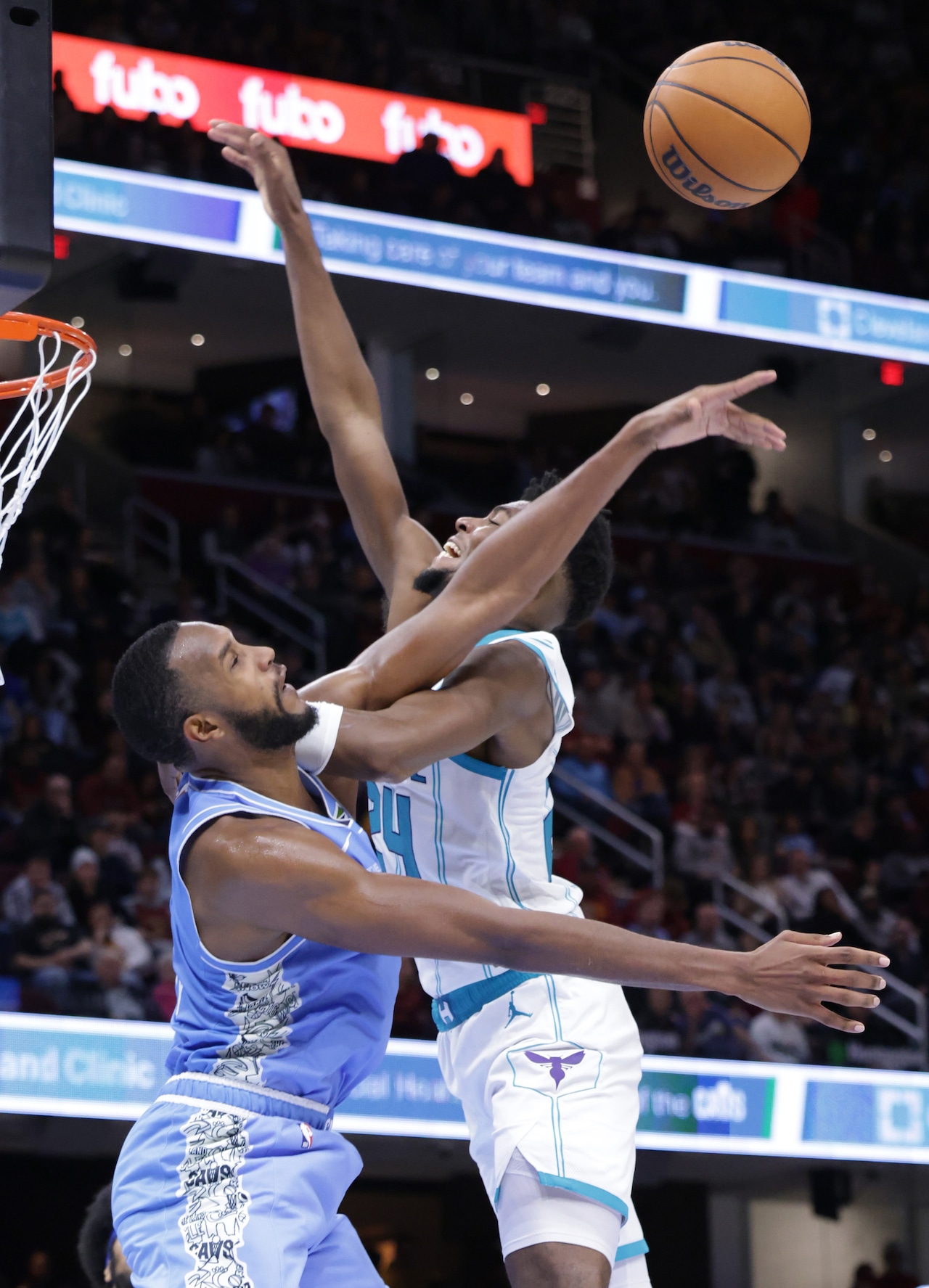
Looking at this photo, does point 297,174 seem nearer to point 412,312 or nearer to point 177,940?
point 412,312

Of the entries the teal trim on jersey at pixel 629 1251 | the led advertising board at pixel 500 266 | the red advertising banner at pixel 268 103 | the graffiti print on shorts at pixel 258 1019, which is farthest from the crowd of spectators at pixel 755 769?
the graffiti print on shorts at pixel 258 1019

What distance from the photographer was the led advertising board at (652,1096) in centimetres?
661

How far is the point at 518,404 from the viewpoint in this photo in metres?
15.8

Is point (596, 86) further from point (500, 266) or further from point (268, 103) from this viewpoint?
point (500, 266)

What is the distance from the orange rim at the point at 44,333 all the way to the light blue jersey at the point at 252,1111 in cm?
118

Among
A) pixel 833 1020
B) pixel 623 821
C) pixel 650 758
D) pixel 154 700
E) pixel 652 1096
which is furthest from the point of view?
pixel 650 758

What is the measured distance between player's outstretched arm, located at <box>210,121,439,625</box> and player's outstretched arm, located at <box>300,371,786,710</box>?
2.16 feet

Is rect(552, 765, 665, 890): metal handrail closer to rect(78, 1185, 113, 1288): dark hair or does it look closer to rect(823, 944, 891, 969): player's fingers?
rect(78, 1185, 113, 1288): dark hair

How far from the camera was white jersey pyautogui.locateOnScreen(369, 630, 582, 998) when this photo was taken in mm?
3379

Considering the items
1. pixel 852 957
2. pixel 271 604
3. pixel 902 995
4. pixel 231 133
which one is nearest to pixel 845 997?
pixel 852 957

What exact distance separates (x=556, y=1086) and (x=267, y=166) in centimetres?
225

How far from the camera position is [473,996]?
10.9 ft

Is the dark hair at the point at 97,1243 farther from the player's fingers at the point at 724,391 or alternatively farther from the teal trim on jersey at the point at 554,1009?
→ the player's fingers at the point at 724,391

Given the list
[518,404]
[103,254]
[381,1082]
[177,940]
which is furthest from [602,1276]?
[518,404]
